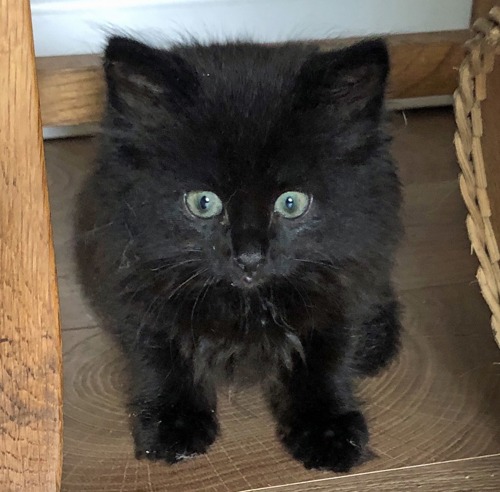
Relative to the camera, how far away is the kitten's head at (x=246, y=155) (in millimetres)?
910

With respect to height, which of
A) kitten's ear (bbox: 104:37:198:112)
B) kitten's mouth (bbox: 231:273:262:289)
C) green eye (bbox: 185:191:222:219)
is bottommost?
kitten's mouth (bbox: 231:273:262:289)

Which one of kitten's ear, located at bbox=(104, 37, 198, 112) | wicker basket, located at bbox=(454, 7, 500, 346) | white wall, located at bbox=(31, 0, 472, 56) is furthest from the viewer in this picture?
white wall, located at bbox=(31, 0, 472, 56)

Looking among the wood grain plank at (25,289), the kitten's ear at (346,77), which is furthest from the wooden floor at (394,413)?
the kitten's ear at (346,77)

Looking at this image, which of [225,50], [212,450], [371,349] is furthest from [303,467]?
[225,50]

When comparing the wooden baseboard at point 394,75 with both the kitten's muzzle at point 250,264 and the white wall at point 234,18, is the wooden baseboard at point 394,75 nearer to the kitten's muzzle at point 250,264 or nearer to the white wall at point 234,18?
the white wall at point 234,18

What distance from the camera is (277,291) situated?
1.02 metres

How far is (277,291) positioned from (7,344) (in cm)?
35

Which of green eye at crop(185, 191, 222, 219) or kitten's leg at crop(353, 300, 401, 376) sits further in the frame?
kitten's leg at crop(353, 300, 401, 376)

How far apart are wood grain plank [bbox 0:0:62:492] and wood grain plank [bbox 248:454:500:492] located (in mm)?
309

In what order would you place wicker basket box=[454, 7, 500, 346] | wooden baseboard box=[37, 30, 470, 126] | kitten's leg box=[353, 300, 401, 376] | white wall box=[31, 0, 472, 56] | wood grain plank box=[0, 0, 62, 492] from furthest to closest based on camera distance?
white wall box=[31, 0, 472, 56], wooden baseboard box=[37, 30, 470, 126], kitten's leg box=[353, 300, 401, 376], wicker basket box=[454, 7, 500, 346], wood grain plank box=[0, 0, 62, 492]

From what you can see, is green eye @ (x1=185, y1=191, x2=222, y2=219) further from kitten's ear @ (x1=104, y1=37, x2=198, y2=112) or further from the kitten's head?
kitten's ear @ (x1=104, y1=37, x2=198, y2=112)

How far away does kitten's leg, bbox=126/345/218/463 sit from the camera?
1.08m

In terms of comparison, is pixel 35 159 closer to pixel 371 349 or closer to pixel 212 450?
pixel 212 450

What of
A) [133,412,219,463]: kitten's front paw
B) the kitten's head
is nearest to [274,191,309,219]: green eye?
the kitten's head
